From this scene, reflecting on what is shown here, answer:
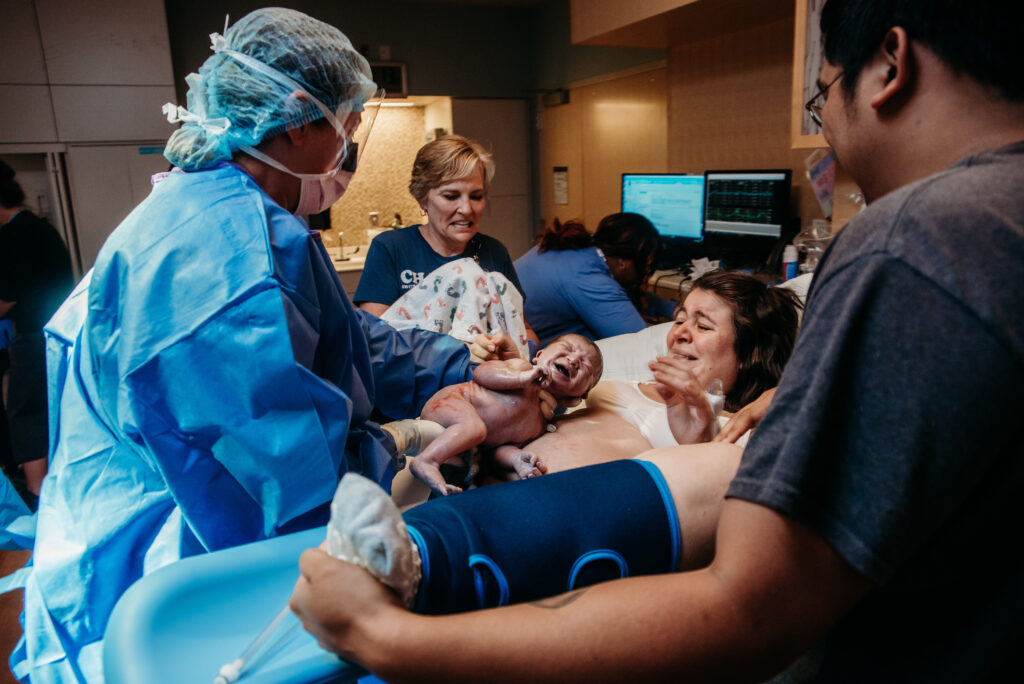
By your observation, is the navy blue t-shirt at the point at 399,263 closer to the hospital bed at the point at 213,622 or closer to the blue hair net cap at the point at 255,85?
the blue hair net cap at the point at 255,85

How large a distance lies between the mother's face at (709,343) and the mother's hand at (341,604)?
139cm

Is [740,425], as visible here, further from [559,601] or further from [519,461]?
[559,601]

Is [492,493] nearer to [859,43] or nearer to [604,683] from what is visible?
[604,683]

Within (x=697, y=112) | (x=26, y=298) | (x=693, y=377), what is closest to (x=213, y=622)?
(x=693, y=377)

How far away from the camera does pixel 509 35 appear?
6.30m

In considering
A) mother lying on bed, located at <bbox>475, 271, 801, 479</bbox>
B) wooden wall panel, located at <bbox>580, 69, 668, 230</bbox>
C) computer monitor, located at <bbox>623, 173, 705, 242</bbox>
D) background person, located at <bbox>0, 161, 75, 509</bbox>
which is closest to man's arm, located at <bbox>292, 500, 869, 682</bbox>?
mother lying on bed, located at <bbox>475, 271, 801, 479</bbox>

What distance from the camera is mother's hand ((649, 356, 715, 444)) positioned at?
168 cm

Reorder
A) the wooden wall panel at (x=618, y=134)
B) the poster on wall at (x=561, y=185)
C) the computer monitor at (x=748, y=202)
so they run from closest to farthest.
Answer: the computer monitor at (x=748, y=202) < the wooden wall panel at (x=618, y=134) < the poster on wall at (x=561, y=185)

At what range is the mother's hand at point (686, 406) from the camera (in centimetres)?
168

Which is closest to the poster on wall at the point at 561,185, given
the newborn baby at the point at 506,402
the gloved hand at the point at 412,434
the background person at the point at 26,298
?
the background person at the point at 26,298

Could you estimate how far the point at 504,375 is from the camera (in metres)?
1.74

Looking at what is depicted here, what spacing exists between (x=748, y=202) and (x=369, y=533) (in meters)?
3.55

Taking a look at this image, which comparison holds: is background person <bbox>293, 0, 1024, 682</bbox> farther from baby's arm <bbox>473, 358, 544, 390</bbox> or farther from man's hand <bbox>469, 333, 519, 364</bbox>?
man's hand <bbox>469, 333, 519, 364</bbox>

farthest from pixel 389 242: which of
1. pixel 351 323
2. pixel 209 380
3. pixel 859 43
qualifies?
pixel 859 43
